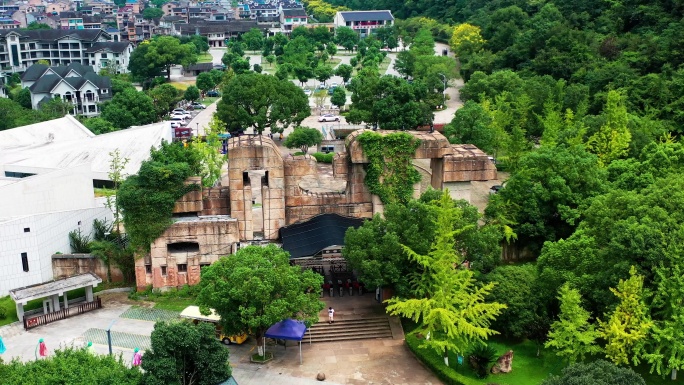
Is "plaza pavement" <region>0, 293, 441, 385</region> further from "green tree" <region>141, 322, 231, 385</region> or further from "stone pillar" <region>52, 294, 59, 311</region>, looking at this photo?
"green tree" <region>141, 322, 231, 385</region>

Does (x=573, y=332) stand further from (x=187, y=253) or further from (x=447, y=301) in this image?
(x=187, y=253)

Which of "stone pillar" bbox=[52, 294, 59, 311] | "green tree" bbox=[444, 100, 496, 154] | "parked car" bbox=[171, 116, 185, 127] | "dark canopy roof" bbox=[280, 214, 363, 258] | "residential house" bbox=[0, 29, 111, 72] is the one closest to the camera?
"dark canopy roof" bbox=[280, 214, 363, 258]

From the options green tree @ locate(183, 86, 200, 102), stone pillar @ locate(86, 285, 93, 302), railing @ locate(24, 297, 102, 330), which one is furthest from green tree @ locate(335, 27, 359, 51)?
railing @ locate(24, 297, 102, 330)

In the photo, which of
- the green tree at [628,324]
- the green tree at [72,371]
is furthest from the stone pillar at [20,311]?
the green tree at [628,324]

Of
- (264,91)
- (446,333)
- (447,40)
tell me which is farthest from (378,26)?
(446,333)

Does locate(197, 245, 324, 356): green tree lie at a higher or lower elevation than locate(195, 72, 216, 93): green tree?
lower

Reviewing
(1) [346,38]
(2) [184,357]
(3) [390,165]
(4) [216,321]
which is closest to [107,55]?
(1) [346,38]
